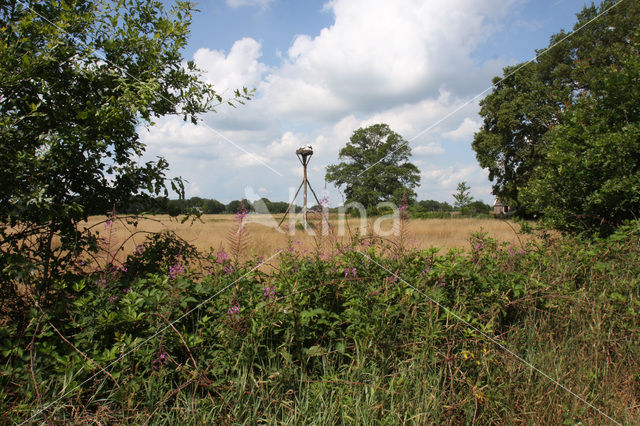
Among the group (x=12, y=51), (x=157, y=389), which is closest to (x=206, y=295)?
(x=157, y=389)

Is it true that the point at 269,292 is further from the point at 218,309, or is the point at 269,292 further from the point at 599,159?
the point at 599,159

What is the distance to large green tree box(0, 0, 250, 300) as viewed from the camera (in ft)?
8.14

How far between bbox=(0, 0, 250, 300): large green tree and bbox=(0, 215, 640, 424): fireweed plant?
0.58 meters

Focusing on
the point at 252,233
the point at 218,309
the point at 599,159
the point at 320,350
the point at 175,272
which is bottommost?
the point at 320,350

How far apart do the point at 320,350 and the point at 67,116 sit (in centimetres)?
272

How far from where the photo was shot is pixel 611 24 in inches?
752

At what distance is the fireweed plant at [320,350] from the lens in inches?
82.7

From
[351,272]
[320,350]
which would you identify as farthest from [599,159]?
[320,350]

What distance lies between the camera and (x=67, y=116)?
2.83m

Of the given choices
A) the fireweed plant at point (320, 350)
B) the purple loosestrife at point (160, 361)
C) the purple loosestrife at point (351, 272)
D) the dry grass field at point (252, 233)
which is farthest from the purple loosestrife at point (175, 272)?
the purple loosestrife at point (351, 272)

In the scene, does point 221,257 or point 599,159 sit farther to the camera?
point 599,159

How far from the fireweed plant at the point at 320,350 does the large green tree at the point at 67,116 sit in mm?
578

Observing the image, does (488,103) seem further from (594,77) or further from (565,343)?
(565,343)

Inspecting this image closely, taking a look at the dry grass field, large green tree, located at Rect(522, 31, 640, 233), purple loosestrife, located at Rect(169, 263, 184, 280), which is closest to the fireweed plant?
purple loosestrife, located at Rect(169, 263, 184, 280)
